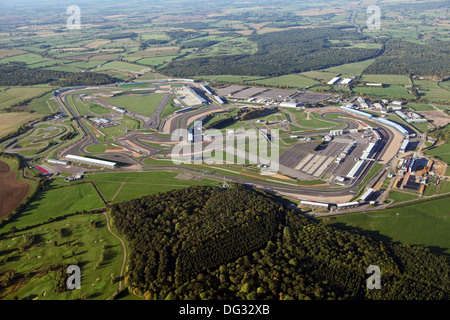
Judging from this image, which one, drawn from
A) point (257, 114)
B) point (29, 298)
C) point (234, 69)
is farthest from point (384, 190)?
point (234, 69)

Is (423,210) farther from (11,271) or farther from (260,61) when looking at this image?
(260,61)

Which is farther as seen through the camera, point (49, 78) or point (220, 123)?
point (49, 78)

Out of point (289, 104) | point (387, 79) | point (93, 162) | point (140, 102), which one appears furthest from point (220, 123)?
point (387, 79)

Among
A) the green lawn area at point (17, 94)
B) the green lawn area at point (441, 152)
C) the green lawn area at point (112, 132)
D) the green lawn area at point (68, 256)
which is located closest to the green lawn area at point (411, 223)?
the green lawn area at point (441, 152)

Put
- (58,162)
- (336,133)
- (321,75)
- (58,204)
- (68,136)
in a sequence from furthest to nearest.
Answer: (321,75) < (68,136) < (336,133) < (58,162) < (58,204)

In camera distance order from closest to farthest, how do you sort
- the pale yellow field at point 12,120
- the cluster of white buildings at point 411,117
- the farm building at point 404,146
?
the farm building at point 404,146, the cluster of white buildings at point 411,117, the pale yellow field at point 12,120

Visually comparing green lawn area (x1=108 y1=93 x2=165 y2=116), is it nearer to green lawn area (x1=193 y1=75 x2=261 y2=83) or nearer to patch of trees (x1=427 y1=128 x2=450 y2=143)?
green lawn area (x1=193 y1=75 x2=261 y2=83)

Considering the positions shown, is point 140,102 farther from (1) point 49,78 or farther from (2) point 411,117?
(2) point 411,117

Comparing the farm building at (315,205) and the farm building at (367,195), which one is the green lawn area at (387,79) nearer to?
the farm building at (367,195)
